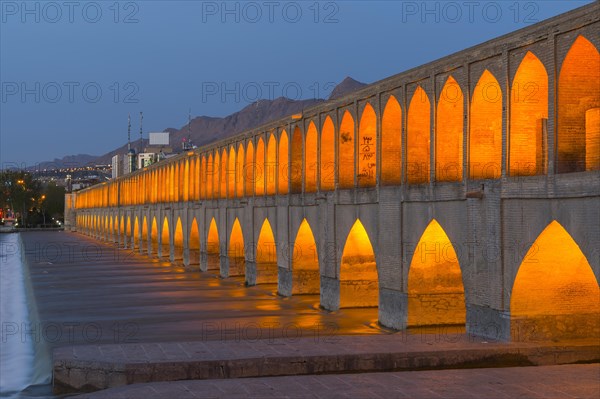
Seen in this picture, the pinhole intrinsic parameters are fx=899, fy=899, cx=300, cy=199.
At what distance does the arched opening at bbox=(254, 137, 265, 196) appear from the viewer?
1232 inches

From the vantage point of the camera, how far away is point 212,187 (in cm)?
3916

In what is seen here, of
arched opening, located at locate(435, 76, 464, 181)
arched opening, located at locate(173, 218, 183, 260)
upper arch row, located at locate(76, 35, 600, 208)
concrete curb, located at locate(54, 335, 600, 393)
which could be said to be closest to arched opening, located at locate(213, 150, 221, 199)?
arched opening, located at locate(173, 218, 183, 260)

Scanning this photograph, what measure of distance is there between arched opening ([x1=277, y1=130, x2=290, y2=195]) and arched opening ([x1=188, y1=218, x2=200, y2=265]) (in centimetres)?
1232

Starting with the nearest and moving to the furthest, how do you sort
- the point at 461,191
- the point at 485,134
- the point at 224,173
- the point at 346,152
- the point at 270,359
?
1. the point at 270,359
2. the point at 461,191
3. the point at 485,134
4. the point at 346,152
5. the point at 224,173

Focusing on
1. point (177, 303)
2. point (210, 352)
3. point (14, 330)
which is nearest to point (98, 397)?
point (210, 352)

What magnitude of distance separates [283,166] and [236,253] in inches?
265

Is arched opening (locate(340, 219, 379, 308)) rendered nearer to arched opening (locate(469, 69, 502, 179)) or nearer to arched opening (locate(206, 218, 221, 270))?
arched opening (locate(469, 69, 502, 179))

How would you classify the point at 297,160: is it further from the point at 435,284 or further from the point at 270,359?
the point at 270,359

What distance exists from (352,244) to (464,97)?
6.67 metres

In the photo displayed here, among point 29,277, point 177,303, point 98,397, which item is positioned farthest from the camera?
point 29,277

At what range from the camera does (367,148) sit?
22891mm

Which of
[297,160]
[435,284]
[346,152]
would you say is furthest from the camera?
[297,160]

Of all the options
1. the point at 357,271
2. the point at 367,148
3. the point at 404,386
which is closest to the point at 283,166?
the point at 367,148

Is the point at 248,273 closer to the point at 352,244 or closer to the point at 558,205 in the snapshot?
the point at 352,244
